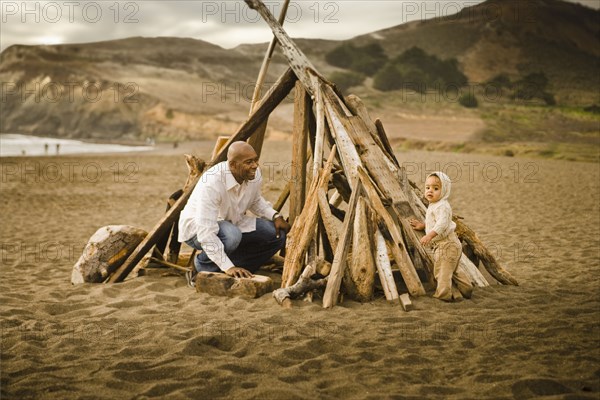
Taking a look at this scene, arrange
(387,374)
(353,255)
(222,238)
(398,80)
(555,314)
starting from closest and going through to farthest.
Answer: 1. (387,374)
2. (555,314)
3. (353,255)
4. (222,238)
5. (398,80)

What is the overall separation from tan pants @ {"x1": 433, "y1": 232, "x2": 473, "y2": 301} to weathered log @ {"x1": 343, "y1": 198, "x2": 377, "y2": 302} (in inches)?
21.4

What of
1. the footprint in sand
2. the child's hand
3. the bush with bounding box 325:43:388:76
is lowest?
the footprint in sand

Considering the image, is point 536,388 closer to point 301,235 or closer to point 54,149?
point 301,235

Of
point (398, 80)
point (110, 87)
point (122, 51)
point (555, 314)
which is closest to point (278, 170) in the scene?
point (555, 314)

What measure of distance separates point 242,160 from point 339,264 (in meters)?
1.29

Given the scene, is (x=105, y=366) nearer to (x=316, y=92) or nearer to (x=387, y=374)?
(x=387, y=374)

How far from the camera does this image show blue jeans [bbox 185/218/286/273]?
5.50 meters

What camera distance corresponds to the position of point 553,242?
7996 millimetres

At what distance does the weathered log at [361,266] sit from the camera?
4918 mm

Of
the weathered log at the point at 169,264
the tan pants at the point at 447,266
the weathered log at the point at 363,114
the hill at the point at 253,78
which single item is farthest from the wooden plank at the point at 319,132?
the hill at the point at 253,78

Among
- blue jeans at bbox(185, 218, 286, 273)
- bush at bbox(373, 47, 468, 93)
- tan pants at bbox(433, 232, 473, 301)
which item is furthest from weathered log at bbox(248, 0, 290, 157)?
bush at bbox(373, 47, 468, 93)

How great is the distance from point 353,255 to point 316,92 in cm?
182

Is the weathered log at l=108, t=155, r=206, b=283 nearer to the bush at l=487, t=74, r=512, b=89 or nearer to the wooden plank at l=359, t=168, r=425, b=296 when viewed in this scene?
the wooden plank at l=359, t=168, r=425, b=296

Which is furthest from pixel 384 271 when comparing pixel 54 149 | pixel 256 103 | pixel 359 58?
pixel 359 58
